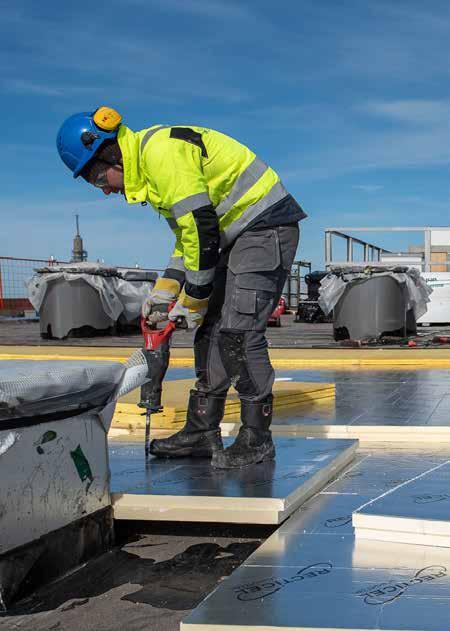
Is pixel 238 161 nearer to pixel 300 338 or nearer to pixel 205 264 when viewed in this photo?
pixel 205 264

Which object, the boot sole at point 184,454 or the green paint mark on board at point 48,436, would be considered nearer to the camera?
the green paint mark on board at point 48,436

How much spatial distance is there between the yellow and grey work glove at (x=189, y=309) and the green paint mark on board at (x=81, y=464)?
83 centimetres

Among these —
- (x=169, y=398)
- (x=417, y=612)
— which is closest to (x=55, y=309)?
(x=169, y=398)

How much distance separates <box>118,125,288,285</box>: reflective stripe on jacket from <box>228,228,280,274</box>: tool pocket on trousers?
59 mm

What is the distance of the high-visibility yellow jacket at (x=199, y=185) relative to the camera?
10.1ft

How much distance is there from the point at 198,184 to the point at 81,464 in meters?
1.18

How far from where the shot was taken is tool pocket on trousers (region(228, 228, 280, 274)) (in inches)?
131

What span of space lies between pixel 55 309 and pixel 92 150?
11336 mm

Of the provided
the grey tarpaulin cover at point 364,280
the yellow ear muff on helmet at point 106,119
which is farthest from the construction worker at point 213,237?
the grey tarpaulin cover at point 364,280

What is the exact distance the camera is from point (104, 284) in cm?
1485

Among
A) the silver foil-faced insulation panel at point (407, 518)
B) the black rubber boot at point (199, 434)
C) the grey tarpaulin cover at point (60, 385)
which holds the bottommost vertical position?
the silver foil-faced insulation panel at point (407, 518)

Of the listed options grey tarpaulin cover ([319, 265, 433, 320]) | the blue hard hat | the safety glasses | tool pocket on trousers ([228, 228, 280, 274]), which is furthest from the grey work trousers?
grey tarpaulin cover ([319, 265, 433, 320])

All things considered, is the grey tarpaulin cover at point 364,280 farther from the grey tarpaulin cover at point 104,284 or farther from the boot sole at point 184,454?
the boot sole at point 184,454

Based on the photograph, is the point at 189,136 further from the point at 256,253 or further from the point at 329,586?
the point at 329,586
